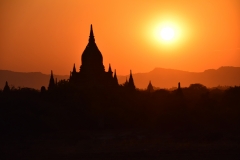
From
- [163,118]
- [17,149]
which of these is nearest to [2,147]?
[17,149]

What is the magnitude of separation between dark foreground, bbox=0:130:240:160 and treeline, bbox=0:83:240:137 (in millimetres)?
1652

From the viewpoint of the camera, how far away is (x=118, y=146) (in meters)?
26.7

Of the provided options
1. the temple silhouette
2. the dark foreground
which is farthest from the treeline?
the temple silhouette

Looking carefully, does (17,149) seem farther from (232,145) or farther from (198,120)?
(198,120)

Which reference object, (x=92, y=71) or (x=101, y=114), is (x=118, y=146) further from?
(x=92, y=71)

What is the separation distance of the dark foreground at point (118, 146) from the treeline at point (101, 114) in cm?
165

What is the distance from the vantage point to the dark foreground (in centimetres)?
2341

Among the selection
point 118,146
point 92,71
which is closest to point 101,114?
point 118,146

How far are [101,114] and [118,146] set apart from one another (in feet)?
38.5

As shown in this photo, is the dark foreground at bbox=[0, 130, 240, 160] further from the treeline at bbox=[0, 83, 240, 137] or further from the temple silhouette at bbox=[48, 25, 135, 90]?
the temple silhouette at bbox=[48, 25, 135, 90]

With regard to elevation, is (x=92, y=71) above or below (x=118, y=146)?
above

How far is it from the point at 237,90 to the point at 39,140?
33891mm

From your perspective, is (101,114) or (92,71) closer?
(101,114)

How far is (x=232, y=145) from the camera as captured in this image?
26.9m
